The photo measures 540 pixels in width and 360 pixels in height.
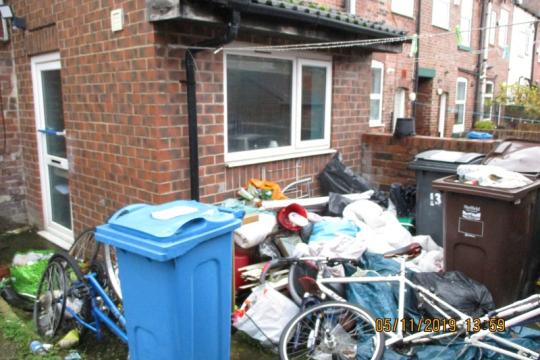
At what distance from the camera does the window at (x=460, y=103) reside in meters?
14.4

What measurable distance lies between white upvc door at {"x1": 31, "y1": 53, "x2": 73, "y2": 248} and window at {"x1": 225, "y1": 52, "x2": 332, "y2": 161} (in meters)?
2.19

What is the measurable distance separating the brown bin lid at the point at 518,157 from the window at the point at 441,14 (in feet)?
28.5

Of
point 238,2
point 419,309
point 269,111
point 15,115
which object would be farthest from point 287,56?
point 15,115

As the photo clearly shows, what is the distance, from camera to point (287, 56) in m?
5.20

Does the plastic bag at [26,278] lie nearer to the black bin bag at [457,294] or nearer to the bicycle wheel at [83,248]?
the bicycle wheel at [83,248]

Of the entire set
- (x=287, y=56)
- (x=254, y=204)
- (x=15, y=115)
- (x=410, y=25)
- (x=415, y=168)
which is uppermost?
(x=410, y=25)

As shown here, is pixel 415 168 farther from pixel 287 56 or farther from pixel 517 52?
pixel 517 52

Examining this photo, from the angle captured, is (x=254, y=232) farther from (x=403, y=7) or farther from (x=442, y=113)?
(x=442, y=113)

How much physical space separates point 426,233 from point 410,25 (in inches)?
309

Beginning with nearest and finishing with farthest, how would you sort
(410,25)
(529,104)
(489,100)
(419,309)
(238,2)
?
(419,309) < (238,2) < (410,25) < (529,104) < (489,100)

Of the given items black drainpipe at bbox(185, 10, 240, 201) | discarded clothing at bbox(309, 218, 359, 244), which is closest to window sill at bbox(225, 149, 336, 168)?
black drainpipe at bbox(185, 10, 240, 201)

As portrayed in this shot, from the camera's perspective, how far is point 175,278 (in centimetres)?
241

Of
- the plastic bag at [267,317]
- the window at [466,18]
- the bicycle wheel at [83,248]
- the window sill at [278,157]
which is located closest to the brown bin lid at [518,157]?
the window sill at [278,157]

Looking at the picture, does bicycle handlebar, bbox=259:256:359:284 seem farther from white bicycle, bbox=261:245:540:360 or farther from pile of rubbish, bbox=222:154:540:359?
white bicycle, bbox=261:245:540:360
